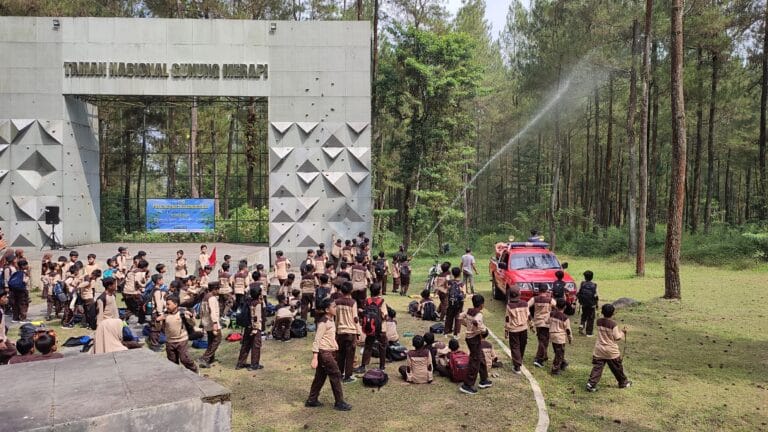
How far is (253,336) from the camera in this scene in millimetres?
9867

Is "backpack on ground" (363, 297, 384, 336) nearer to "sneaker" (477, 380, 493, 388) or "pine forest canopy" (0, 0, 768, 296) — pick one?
"sneaker" (477, 380, 493, 388)

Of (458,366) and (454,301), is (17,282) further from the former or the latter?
(458,366)

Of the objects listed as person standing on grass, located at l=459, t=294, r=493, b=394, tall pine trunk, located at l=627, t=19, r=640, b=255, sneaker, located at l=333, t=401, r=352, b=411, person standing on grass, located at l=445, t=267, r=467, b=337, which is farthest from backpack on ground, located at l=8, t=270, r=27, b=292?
tall pine trunk, located at l=627, t=19, r=640, b=255

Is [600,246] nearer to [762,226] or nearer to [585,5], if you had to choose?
[762,226]

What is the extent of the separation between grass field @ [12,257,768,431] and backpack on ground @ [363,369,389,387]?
129 millimetres

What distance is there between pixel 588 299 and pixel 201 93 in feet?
61.5

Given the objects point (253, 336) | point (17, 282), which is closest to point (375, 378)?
point (253, 336)

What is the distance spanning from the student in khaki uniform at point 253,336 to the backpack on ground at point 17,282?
23.8 ft

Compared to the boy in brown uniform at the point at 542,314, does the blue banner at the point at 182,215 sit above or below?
above

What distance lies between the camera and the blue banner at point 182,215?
24.9 m

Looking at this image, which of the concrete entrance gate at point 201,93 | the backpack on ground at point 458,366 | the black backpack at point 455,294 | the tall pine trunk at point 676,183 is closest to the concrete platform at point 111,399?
the backpack on ground at point 458,366

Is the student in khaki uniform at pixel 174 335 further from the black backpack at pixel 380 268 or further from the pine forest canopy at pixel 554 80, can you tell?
the pine forest canopy at pixel 554 80

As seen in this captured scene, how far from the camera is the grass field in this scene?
24.5 ft

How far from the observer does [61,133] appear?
22828 mm
